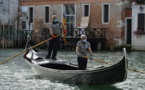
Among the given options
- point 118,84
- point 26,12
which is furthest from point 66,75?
point 26,12

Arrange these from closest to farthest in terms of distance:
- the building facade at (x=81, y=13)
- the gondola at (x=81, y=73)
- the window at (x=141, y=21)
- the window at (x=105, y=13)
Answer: the gondola at (x=81, y=73)
the window at (x=141, y=21)
the building facade at (x=81, y=13)
the window at (x=105, y=13)

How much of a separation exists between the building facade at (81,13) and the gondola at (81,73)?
17.4 m

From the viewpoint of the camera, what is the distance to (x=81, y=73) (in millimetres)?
12188

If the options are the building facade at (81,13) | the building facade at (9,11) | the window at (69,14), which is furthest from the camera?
the building facade at (9,11)

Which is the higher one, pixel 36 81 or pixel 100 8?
pixel 100 8

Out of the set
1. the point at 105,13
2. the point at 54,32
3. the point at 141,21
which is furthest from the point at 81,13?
the point at 54,32

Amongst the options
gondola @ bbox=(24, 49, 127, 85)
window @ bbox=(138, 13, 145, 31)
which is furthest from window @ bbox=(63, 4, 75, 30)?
gondola @ bbox=(24, 49, 127, 85)

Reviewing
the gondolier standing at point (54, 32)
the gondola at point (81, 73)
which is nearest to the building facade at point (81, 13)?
the gondolier standing at point (54, 32)

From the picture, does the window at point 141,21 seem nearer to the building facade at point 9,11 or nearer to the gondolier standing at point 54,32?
the building facade at point 9,11

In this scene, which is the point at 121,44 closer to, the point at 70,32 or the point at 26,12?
the point at 70,32

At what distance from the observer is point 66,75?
12625 mm

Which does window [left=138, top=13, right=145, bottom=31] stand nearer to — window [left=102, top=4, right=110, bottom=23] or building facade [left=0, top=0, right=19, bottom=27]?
window [left=102, top=4, right=110, bottom=23]

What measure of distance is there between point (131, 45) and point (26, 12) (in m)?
8.49

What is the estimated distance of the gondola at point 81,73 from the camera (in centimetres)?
1183
